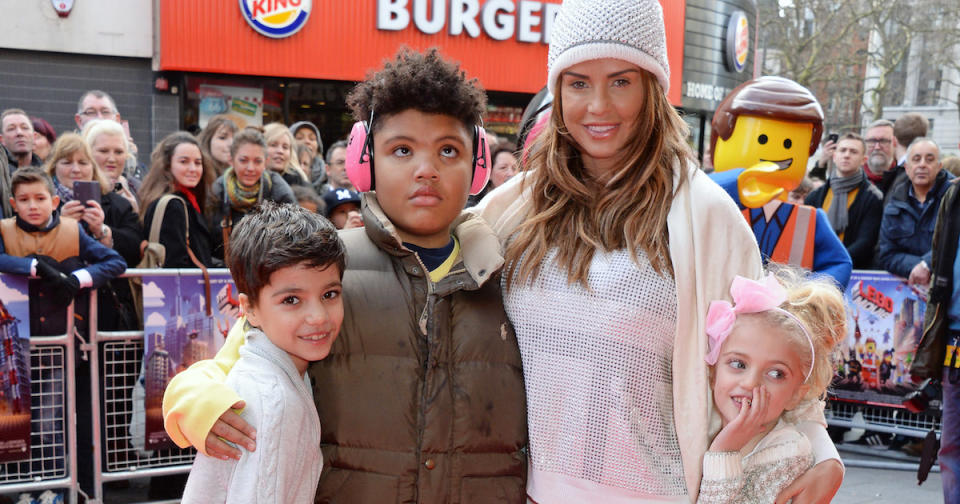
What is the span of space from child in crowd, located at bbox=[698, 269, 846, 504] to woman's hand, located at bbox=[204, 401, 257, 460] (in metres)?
1.16

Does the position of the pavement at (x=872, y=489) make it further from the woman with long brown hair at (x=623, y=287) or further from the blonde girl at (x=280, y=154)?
the woman with long brown hair at (x=623, y=287)

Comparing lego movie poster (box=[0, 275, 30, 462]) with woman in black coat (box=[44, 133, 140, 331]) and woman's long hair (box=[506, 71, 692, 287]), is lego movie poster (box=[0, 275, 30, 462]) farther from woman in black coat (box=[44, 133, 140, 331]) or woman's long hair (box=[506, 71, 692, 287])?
woman's long hair (box=[506, 71, 692, 287])

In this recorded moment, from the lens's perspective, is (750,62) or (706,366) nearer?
(706,366)

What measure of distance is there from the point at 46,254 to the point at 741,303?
4.01 m

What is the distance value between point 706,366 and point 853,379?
4978 mm

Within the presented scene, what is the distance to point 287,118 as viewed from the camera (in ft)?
44.3

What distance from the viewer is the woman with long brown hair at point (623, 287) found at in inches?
80.6

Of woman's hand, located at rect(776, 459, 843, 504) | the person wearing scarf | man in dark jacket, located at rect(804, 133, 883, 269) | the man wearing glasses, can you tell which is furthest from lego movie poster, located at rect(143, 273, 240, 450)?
the man wearing glasses

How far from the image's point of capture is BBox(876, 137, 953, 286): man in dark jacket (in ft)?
20.7

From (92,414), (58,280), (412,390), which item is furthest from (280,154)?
(412,390)

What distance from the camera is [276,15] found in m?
12.7

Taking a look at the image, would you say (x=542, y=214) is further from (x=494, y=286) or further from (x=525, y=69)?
(x=525, y=69)

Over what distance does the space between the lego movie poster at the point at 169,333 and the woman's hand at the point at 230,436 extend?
9.32 ft

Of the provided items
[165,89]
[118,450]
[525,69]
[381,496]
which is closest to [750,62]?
[525,69]
